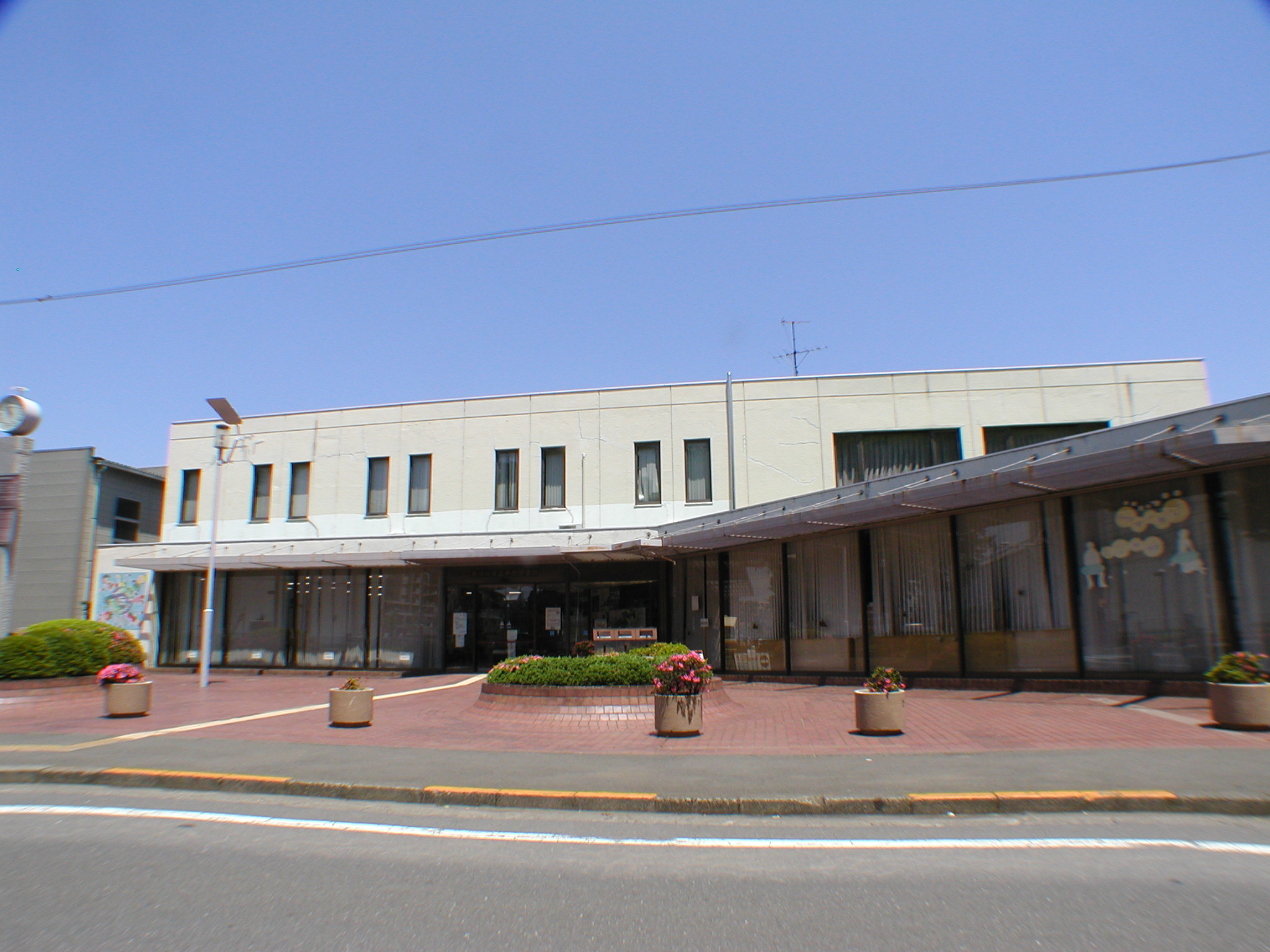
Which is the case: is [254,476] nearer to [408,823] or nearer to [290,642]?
[290,642]

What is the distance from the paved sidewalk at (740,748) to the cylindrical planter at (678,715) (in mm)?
292

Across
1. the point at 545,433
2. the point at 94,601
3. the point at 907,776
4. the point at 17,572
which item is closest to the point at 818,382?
the point at 545,433

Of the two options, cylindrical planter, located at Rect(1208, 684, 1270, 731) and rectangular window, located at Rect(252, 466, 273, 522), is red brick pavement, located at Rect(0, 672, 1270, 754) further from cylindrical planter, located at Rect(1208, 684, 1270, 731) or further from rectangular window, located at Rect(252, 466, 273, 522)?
rectangular window, located at Rect(252, 466, 273, 522)

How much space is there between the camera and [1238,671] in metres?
10.7

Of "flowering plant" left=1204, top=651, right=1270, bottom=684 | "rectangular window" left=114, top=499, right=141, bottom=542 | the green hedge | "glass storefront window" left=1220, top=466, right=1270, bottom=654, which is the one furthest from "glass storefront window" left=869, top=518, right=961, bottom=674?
"rectangular window" left=114, top=499, right=141, bottom=542

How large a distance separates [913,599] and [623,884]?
13177 millimetres

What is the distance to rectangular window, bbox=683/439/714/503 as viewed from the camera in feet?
87.7

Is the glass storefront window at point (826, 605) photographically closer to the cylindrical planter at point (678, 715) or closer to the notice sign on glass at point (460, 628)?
the cylindrical planter at point (678, 715)

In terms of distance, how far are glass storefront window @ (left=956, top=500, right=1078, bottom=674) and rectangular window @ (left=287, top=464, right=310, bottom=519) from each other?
72.0 ft

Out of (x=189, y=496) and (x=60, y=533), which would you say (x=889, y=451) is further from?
(x=60, y=533)

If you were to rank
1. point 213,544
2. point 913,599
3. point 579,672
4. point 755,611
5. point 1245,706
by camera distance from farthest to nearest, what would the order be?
point 213,544 → point 755,611 → point 913,599 → point 579,672 → point 1245,706

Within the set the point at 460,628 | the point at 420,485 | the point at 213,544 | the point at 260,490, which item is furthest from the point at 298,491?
the point at 460,628

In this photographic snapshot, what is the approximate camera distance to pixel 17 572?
31.7 metres

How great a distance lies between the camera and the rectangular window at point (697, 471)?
87.7 ft
